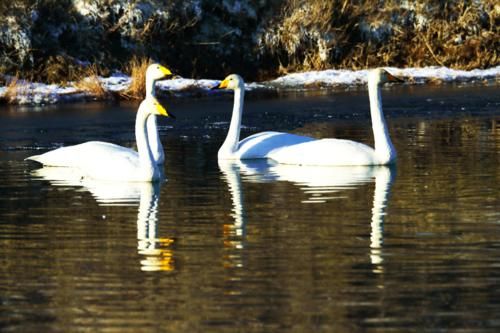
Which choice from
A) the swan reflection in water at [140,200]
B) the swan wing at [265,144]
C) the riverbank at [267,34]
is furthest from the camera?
the riverbank at [267,34]

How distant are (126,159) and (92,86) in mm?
11891

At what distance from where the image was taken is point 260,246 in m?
9.43

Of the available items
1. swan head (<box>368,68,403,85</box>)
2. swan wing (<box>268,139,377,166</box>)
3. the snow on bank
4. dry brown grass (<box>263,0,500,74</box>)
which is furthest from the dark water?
dry brown grass (<box>263,0,500,74</box>)

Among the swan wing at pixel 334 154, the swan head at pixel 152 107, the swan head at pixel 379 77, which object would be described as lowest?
the swan wing at pixel 334 154

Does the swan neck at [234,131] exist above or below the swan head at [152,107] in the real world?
below

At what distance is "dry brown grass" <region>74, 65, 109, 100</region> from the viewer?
25.6m

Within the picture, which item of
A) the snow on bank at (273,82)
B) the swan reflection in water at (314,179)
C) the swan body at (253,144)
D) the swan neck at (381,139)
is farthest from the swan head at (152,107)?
the snow on bank at (273,82)

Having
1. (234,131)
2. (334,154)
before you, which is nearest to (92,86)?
(234,131)

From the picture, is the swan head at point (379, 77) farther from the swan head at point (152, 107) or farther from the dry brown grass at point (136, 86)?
the dry brown grass at point (136, 86)

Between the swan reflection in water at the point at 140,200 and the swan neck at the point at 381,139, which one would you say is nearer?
the swan reflection in water at the point at 140,200

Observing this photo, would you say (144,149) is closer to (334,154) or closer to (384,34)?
(334,154)

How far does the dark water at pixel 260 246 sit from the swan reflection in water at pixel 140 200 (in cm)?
2

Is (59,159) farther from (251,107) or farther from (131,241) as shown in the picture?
(251,107)

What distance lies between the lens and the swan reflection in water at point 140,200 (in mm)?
9109
